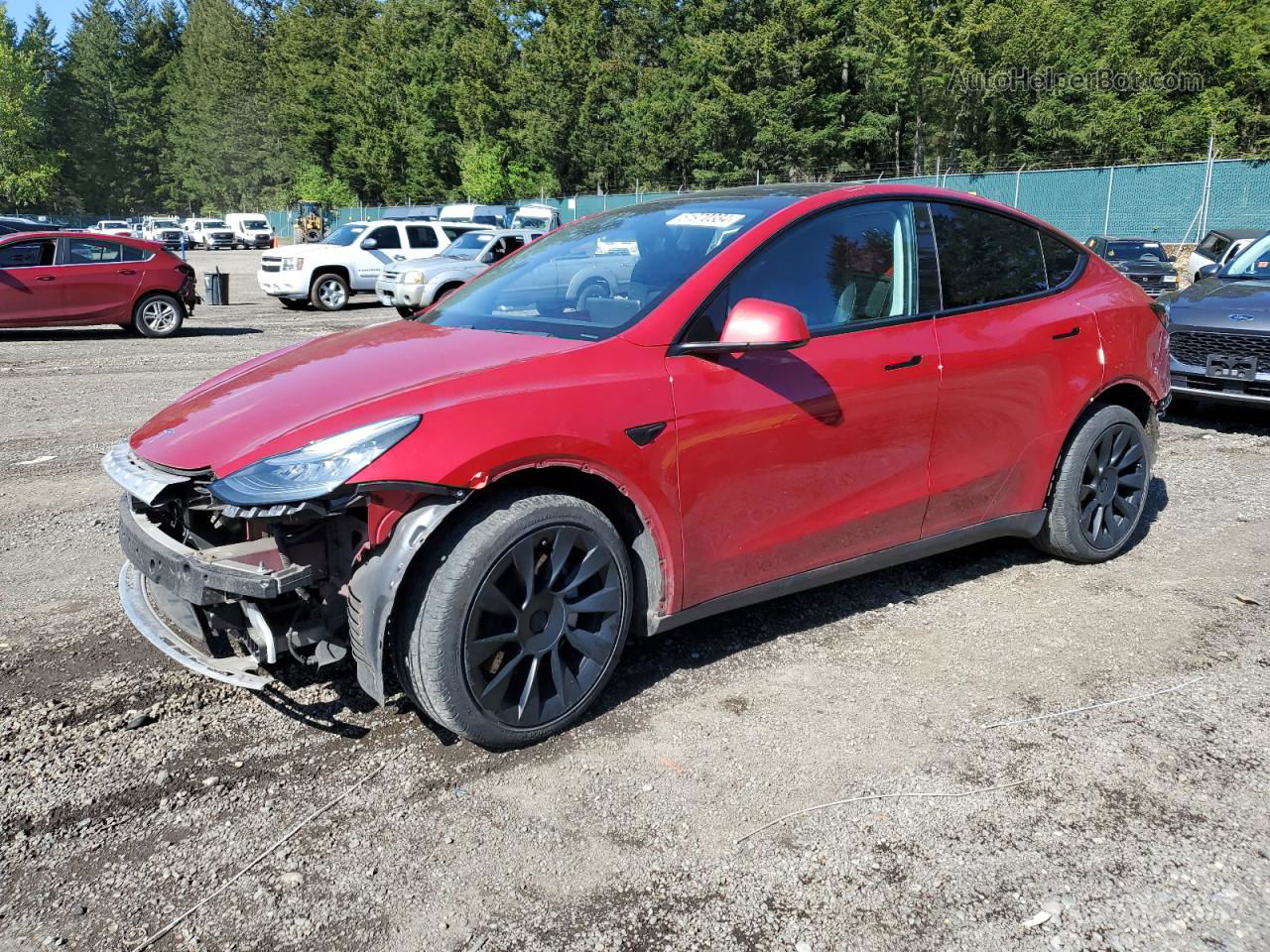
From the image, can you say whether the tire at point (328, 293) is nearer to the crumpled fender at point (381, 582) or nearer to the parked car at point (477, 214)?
the parked car at point (477, 214)

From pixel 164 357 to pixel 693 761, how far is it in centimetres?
1188

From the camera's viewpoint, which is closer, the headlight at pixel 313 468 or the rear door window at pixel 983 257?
the headlight at pixel 313 468

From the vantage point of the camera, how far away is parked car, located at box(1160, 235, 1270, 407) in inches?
294

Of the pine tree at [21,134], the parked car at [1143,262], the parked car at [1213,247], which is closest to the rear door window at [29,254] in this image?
the parked car at [1143,262]

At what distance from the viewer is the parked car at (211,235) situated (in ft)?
207

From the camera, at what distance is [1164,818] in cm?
285

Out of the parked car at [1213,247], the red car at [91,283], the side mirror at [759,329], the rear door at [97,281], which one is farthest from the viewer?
the parked car at [1213,247]

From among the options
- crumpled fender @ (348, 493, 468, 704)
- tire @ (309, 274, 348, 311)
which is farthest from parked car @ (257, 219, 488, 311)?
crumpled fender @ (348, 493, 468, 704)

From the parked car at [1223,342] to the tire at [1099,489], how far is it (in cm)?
306

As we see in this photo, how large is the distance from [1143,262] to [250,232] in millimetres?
56175

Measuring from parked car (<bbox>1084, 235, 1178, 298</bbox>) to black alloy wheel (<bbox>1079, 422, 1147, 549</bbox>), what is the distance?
54.4 feet

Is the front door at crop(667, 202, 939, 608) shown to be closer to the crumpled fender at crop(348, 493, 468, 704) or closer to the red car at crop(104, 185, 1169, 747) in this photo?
the red car at crop(104, 185, 1169, 747)

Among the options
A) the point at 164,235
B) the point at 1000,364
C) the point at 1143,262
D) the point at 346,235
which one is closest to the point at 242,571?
the point at 1000,364

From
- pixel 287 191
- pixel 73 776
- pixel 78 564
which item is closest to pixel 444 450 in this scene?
pixel 73 776
